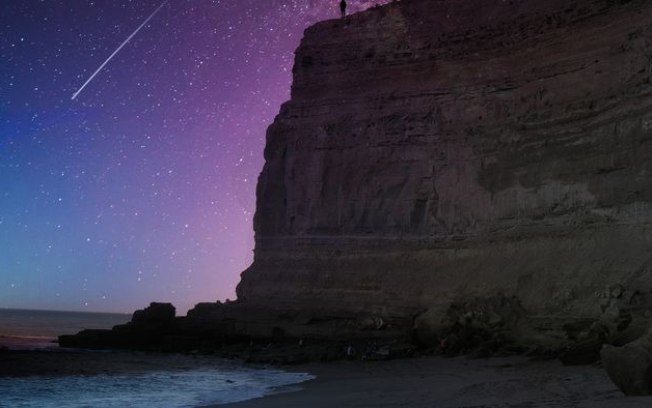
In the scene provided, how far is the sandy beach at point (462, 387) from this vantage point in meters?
9.32

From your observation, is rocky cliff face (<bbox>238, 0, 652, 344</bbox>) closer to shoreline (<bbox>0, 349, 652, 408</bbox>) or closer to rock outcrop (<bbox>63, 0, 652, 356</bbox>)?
rock outcrop (<bbox>63, 0, 652, 356</bbox>)

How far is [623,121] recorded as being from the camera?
66.3 feet

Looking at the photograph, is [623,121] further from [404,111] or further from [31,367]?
[31,367]

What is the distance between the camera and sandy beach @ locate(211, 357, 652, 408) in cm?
932

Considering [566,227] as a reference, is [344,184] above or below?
above

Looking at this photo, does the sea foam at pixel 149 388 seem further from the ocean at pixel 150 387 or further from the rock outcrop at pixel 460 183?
the rock outcrop at pixel 460 183

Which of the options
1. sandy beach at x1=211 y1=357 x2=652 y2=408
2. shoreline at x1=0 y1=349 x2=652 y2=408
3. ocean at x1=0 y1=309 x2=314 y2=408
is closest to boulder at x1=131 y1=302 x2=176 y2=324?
shoreline at x1=0 y1=349 x2=652 y2=408

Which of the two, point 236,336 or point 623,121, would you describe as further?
point 236,336

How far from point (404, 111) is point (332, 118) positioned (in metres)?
3.61

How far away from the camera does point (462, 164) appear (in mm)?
25797

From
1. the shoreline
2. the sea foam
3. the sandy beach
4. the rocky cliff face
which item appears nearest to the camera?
the sandy beach

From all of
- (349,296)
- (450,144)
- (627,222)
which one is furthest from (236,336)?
(627,222)

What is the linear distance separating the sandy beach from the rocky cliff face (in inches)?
137

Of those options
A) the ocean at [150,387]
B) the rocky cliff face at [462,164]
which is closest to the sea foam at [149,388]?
the ocean at [150,387]
